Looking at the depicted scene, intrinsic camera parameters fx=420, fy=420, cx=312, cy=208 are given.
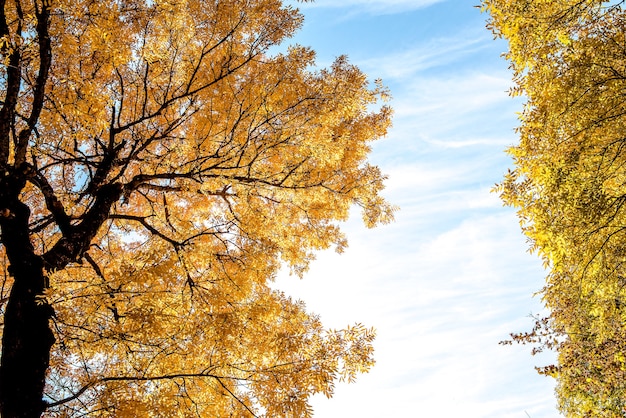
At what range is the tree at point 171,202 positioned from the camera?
388 centimetres

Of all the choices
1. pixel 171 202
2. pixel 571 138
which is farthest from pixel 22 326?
pixel 571 138

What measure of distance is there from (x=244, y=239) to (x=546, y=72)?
453cm

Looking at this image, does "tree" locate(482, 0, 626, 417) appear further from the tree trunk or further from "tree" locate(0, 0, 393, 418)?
the tree trunk

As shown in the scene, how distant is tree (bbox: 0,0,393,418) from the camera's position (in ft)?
12.7

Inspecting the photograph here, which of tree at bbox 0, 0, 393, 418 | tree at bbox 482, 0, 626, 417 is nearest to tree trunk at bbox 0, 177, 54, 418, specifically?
tree at bbox 0, 0, 393, 418

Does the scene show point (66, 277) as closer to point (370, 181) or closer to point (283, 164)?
point (283, 164)

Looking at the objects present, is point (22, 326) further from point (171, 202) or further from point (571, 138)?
point (571, 138)

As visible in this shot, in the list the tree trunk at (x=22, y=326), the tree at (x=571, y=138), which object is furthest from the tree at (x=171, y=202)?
the tree at (x=571, y=138)

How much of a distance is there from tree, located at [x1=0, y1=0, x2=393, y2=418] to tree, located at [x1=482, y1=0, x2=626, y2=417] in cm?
214

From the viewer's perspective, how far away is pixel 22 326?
3801 millimetres

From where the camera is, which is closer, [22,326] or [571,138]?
[22,326]

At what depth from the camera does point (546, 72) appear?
4.64 m

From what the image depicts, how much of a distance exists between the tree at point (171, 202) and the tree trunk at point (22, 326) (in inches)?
0.5

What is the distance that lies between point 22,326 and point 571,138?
5.71m
